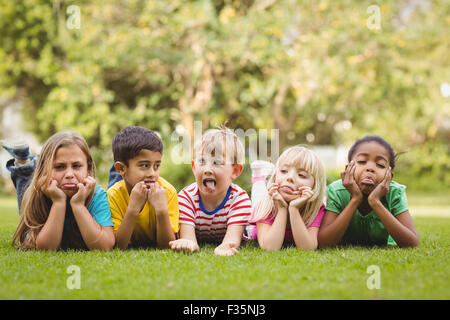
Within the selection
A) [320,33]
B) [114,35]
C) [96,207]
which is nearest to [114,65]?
[114,35]

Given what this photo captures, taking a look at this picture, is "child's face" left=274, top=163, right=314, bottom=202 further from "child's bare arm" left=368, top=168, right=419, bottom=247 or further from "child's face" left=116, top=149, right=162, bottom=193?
"child's face" left=116, top=149, right=162, bottom=193

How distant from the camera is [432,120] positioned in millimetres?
21859

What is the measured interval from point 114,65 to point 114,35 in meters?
0.99

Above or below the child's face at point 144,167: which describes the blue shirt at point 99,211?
below

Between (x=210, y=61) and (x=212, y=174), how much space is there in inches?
461

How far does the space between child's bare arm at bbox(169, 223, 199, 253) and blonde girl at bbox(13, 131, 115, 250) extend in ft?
1.94

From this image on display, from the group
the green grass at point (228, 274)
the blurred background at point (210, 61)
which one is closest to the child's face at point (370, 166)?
the green grass at point (228, 274)

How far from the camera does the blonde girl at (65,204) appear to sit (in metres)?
4.21

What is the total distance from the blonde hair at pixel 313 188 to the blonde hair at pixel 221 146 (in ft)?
1.45

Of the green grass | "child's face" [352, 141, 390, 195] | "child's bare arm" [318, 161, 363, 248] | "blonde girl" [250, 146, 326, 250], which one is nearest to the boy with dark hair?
the green grass

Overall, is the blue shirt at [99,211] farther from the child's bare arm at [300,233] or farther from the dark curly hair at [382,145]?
the dark curly hair at [382,145]

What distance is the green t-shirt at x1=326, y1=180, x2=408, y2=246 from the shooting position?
4719 millimetres

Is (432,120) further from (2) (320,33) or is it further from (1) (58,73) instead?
(1) (58,73)

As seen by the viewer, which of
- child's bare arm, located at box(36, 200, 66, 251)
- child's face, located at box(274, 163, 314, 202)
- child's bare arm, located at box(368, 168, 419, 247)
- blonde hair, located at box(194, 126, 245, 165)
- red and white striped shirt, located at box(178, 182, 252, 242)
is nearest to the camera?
child's bare arm, located at box(36, 200, 66, 251)
